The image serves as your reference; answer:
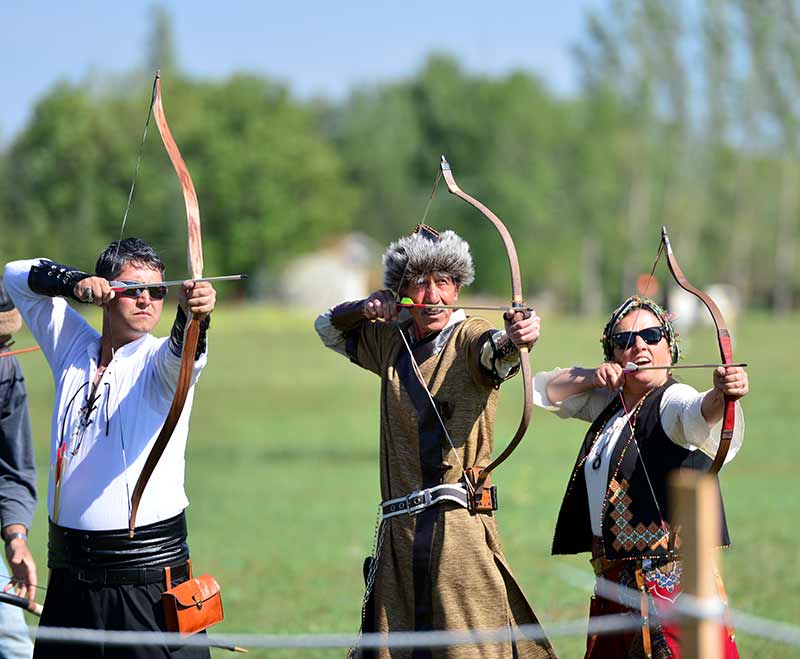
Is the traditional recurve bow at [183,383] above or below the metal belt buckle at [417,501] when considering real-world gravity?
above

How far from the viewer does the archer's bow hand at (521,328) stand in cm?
364

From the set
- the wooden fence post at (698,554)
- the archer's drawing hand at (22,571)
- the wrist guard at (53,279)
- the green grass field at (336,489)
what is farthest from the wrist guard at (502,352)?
the archer's drawing hand at (22,571)

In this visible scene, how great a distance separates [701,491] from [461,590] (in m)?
1.62

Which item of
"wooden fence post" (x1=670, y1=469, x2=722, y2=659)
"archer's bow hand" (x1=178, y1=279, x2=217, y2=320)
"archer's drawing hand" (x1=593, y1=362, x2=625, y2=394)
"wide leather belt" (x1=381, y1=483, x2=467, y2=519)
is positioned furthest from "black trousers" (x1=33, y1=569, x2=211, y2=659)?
"wooden fence post" (x1=670, y1=469, x2=722, y2=659)

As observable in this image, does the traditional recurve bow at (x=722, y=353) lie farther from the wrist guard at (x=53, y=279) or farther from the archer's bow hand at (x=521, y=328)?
the wrist guard at (x=53, y=279)

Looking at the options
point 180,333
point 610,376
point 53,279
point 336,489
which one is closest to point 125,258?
point 53,279

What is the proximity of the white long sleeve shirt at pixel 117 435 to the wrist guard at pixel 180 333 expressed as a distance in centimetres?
3

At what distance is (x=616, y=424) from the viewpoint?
413 cm

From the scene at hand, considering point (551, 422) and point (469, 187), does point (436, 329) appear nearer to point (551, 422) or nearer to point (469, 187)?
point (551, 422)

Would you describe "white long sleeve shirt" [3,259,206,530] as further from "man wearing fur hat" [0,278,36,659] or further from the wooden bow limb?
the wooden bow limb

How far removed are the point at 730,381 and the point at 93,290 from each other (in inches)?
81.1

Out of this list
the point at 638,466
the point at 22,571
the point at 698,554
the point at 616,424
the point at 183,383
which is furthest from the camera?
the point at 22,571

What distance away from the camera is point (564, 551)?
422 centimetres

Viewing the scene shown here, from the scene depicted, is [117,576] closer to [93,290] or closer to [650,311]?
[93,290]
